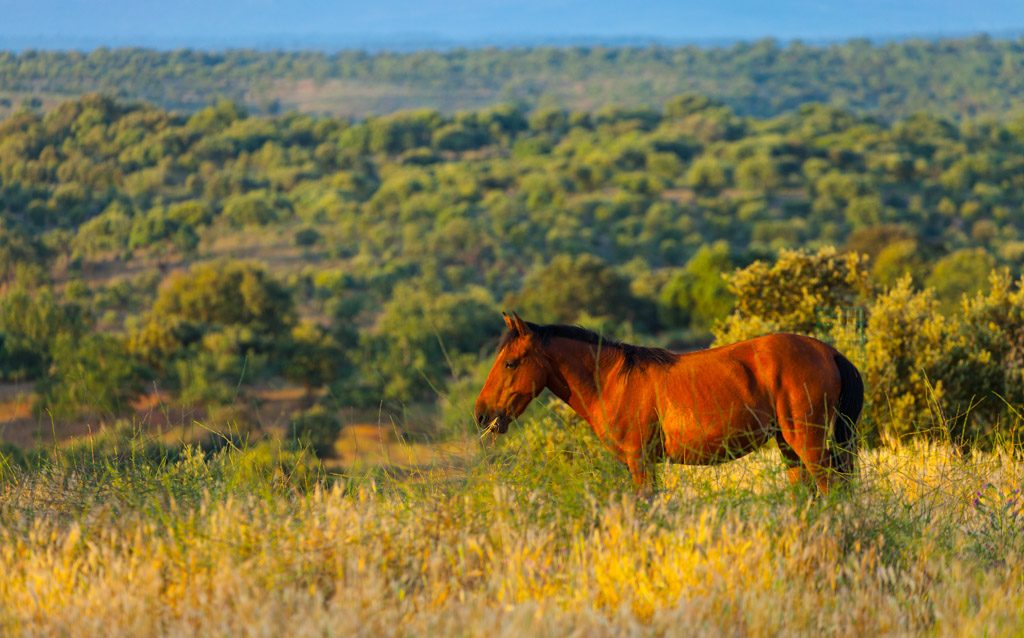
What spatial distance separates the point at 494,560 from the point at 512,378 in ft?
6.10

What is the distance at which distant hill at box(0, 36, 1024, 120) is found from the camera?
350 feet

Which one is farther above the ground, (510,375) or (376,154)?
(510,375)

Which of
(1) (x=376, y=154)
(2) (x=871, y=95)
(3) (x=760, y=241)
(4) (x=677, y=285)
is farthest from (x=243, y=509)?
(2) (x=871, y=95)

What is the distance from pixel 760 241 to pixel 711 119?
42.7 metres

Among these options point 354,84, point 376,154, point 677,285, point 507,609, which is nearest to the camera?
point 507,609

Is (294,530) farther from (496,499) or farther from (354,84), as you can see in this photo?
(354,84)

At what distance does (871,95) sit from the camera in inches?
6678

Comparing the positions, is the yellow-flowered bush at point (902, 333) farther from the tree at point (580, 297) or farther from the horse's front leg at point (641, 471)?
the tree at point (580, 297)

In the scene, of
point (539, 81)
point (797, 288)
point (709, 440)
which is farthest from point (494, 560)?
point (539, 81)

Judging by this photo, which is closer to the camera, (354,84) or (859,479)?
(859,479)

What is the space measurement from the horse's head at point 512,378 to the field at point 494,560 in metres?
0.58

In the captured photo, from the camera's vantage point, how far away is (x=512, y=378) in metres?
6.30

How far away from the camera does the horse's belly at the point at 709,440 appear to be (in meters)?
6.27

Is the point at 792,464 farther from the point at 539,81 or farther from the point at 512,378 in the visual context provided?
the point at 539,81
